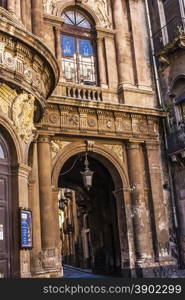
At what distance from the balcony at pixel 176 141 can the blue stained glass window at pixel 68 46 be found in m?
5.00

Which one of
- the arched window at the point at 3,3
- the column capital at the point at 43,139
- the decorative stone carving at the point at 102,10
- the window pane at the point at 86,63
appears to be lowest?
the column capital at the point at 43,139

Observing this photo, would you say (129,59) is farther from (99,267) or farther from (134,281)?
(134,281)

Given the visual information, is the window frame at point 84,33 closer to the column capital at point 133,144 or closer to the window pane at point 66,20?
the window pane at point 66,20

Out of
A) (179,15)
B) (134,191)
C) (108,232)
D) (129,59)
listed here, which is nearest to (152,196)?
(134,191)

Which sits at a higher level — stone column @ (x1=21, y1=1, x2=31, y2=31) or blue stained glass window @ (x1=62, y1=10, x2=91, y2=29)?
blue stained glass window @ (x1=62, y1=10, x2=91, y2=29)

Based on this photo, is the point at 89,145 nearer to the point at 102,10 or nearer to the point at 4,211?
the point at 4,211

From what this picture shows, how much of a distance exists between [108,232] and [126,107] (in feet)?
17.2

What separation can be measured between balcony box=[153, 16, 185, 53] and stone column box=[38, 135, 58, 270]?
6.55m

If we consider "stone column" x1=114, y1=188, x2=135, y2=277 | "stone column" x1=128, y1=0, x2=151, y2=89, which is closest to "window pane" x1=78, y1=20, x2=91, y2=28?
"stone column" x1=128, y1=0, x2=151, y2=89

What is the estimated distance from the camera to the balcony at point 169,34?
54.0 feet

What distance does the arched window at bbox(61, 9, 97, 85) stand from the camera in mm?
15852

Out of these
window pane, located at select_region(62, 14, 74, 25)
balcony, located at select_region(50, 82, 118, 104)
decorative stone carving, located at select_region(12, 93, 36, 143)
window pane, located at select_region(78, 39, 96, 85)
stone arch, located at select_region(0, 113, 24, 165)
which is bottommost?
stone arch, located at select_region(0, 113, 24, 165)

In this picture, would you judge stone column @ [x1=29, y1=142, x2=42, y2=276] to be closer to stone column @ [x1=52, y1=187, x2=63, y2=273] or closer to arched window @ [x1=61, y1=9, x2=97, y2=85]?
stone column @ [x1=52, y1=187, x2=63, y2=273]

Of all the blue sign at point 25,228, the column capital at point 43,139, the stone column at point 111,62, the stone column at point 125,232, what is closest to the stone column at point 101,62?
the stone column at point 111,62
